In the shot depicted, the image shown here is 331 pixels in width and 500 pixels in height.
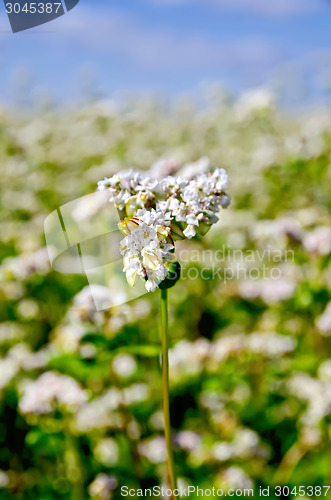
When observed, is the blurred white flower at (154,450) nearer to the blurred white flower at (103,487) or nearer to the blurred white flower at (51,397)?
the blurred white flower at (103,487)

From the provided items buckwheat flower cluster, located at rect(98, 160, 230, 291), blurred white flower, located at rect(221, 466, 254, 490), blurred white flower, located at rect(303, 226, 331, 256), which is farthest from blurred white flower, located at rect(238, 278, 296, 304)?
buckwheat flower cluster, located at rect(98, 160, 230, 291)

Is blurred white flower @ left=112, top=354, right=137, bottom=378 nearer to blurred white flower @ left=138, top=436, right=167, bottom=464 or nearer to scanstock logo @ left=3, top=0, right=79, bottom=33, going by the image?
blurred white flower @ left=138, top=436, right=167, bottom=464

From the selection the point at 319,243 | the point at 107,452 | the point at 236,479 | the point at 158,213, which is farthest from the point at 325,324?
the point at 158,213

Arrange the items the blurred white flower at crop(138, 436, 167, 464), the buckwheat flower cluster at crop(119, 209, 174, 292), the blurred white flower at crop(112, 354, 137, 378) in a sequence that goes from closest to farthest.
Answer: the buckwheat flower cluster at crop(119, 209, 174, 292) → the blurred white flower at crop(138, 436, 167, 464) → the blurred white flower at crop(112, 354, 137, 378)

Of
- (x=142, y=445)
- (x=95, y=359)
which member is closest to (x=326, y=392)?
(x=142, y=445)

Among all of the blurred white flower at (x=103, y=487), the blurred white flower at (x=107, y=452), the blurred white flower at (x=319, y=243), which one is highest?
the blurred white flower at (x=319, y=243)

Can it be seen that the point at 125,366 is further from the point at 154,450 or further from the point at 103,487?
the point at 103,487

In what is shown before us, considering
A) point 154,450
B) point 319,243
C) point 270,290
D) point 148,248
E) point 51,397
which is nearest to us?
point 148,248

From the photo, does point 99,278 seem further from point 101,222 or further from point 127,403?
point 127,403

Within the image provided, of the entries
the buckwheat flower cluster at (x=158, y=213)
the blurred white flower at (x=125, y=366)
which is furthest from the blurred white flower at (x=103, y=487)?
the buckwheat flower cluster at (x=158, y=213)
